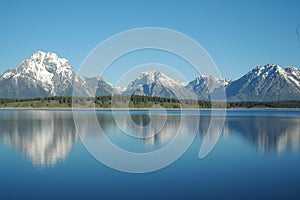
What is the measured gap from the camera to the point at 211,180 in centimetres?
2042

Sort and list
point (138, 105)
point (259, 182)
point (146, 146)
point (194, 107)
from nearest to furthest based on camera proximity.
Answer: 1. point (259, 182)
2. point (146, 146)
3. point (138, 105)
4. point (194, 107)

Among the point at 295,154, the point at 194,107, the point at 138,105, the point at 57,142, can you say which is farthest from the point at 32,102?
the point at 295,154

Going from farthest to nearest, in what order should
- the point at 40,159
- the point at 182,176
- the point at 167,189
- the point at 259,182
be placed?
the point at 40,159 → the point at 182,176 → the point at 259,182 → the point at 167,189

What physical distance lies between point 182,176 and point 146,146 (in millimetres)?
12238

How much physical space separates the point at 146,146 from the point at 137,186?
14428 mm

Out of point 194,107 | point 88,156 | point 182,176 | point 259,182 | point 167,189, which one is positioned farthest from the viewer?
point 194,107

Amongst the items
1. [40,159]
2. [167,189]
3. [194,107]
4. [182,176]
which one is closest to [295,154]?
[182,176]

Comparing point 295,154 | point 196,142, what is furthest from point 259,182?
point 196,142

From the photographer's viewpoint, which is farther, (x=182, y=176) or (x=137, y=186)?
(x=182, y=176)

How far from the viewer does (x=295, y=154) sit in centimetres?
2980

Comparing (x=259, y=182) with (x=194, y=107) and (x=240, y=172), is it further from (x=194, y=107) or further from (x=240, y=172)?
(x=194, y=107)

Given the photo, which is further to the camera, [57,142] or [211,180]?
[57,142]

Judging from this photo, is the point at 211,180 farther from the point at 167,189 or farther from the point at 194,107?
the point at 194,107

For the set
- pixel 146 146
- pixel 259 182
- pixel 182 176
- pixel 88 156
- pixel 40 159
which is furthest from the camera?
pixel 146 146
